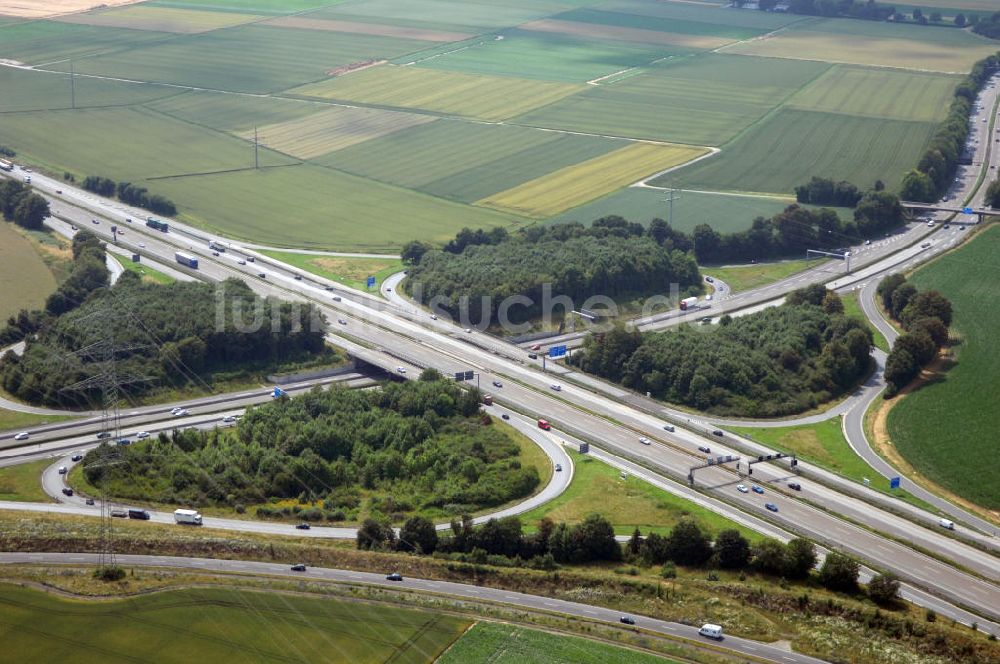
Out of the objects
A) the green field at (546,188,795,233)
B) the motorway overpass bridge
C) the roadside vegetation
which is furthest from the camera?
the motorway overpass bridge

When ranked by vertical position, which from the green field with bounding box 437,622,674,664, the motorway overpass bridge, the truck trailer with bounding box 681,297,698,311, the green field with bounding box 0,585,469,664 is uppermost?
the motorway overpass bridge

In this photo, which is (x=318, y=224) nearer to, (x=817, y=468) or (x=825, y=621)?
(x=817, y=468)

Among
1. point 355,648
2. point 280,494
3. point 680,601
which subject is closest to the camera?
point 355,648

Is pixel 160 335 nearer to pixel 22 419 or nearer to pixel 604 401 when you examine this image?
pixel 22 419

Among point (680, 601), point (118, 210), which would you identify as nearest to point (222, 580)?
point (680, 601)

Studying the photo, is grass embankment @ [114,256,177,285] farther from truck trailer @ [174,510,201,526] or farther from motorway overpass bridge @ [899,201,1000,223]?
motorway overpass bridge @ [899,201,1000,223]

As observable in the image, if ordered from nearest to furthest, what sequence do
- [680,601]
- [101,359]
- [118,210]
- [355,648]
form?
[355,648] → [680,601] → [101,359] → [118,210]

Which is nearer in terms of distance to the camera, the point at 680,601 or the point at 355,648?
the point at 355,648

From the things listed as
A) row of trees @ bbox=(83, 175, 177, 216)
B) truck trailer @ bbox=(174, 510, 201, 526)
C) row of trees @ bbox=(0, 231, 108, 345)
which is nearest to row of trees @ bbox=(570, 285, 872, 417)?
truck trailer @ bbox=(174, 510, 201, 526)
